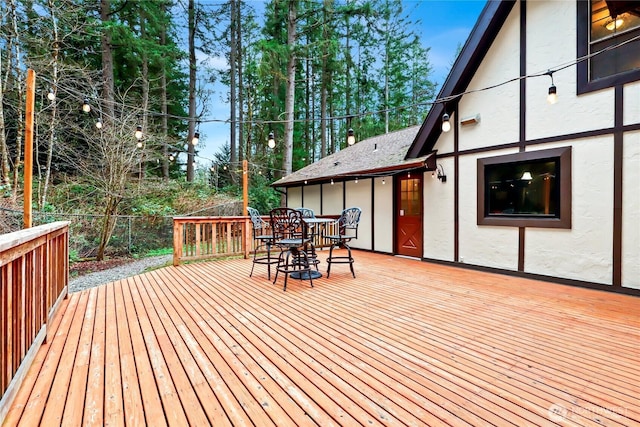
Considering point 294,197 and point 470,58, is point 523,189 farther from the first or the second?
point 294,197

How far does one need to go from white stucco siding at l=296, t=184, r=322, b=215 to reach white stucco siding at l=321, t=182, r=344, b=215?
29cm

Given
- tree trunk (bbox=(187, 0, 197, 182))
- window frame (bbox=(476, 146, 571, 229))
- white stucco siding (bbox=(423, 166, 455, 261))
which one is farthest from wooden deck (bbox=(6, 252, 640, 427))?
tree trunk (bbox=(187, 0, 197, 182))

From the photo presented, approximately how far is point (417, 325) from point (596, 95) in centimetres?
425

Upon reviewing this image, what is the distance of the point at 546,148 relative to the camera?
4.58m

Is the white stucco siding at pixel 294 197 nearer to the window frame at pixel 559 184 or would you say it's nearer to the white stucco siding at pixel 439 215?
the white stucco siding at pixel 439 215

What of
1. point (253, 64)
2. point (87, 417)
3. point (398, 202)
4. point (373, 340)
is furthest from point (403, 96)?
point (87, 417)

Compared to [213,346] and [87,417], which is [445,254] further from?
[87,417]

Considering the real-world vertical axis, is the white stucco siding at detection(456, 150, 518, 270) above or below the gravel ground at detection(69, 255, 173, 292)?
above

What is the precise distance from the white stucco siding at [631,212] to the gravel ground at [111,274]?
27.1ft

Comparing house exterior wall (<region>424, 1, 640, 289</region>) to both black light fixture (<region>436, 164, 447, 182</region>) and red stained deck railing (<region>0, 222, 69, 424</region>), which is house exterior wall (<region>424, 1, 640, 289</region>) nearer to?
black light fixture (<region>436, 164, 447, 182</region>)

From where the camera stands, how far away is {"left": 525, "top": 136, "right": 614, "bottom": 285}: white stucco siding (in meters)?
4.04

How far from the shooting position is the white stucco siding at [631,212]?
3.81m

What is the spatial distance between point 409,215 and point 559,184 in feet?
9.41

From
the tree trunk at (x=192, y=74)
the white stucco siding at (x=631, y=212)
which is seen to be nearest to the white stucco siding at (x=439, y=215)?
the white stucco siding at (x=631, y=212)
